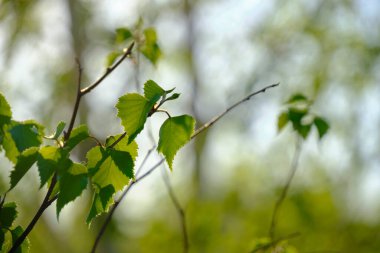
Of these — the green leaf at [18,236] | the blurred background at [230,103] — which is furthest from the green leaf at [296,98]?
the blurred background at [230,103]

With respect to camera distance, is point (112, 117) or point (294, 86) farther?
point (294, 86)

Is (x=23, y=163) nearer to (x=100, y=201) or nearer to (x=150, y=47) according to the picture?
(x=100, y=201)

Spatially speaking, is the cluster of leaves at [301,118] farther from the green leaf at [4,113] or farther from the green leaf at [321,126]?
the green leaf at [4,113]

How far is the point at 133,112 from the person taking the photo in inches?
39.0

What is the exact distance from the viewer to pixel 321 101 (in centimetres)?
887

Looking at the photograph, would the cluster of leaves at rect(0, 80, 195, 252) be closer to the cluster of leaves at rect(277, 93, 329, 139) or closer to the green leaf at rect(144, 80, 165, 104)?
the green leaf at rect(144, 80, 165, 104)

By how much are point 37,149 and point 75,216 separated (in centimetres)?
989

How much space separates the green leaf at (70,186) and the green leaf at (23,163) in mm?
51

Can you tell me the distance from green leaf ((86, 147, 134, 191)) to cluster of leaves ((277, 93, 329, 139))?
29.4 inches

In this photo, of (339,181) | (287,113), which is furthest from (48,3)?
(287,113)

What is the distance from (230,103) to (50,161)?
5.45m

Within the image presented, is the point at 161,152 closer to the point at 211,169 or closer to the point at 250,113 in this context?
the point at 250,113

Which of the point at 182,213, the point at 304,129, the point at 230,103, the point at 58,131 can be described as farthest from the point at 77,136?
the point at 230,103

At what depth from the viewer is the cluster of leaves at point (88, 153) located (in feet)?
2.90
